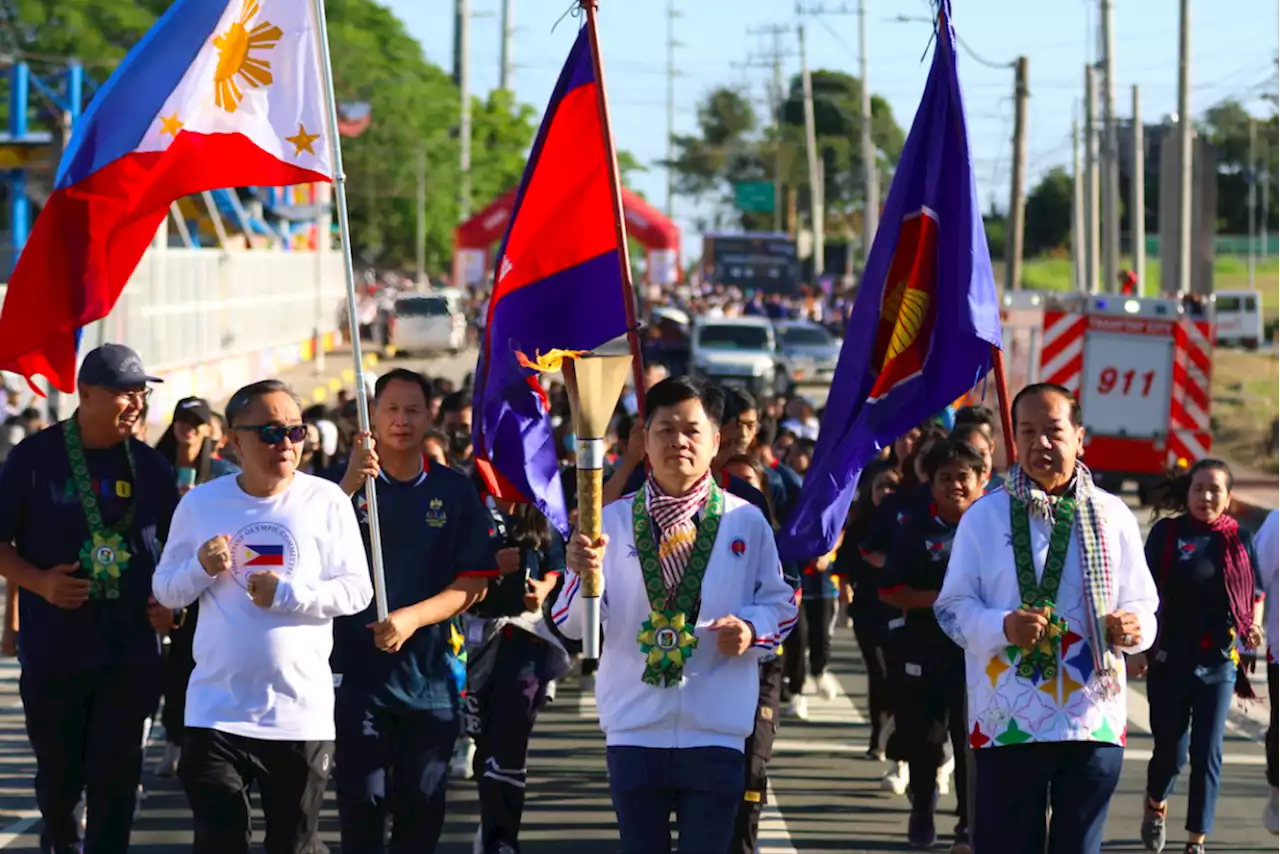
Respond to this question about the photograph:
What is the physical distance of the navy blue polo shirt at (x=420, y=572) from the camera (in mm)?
7219

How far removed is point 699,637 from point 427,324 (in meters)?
49.9

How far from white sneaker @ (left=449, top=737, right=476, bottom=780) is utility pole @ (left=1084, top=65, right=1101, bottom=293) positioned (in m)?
31.9

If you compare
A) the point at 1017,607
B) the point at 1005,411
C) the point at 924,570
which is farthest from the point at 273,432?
the point at 924,570

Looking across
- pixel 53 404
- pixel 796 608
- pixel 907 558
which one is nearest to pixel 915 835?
pixel 907 558

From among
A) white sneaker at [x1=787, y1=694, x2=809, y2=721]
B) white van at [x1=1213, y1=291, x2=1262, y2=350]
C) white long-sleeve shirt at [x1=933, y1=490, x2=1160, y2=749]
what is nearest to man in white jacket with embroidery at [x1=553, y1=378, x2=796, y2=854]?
white long-sleeve shirt at [x1=933, y1=490, x2=1160, y2=749]

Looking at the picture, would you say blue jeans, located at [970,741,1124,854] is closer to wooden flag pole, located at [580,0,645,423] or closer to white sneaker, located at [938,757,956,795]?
wooden flag pole, located at [580,0,645,423]

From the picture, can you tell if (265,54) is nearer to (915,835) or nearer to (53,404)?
(915,835)

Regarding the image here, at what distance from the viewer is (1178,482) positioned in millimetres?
9641

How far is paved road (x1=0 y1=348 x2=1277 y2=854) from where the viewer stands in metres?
9.51

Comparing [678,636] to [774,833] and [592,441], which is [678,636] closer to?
[592,441]

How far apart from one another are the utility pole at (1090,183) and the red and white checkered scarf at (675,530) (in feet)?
120

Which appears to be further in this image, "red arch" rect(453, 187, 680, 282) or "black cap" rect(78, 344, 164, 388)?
"red arch" rect(453, 187, 680, 282)

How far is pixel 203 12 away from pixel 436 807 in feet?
9.66

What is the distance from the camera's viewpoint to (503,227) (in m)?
76.3
